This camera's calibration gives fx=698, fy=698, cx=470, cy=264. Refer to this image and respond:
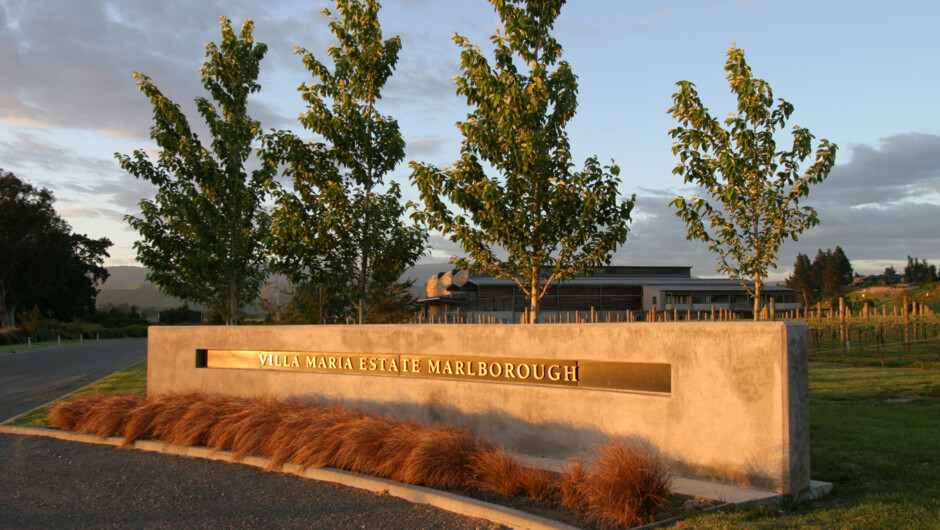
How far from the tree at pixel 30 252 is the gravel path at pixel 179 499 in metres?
56.1

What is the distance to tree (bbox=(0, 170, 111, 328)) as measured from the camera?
2213 inches

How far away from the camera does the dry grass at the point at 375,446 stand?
19.2 ft

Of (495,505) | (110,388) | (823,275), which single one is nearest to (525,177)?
(495,505)

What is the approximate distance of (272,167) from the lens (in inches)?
516

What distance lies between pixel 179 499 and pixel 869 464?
7.12m

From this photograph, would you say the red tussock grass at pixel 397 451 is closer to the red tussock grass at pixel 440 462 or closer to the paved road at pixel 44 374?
the red tussock grass at pixel 440 462

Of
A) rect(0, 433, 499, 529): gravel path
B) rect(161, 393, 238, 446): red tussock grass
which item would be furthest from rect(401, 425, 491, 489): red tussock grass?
rect(161, 393, 238, 446): red tussock grass

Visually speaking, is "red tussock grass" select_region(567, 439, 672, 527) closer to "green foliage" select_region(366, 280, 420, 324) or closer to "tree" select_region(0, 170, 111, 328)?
"green foliage" select_region(366, 280, 420, 324)

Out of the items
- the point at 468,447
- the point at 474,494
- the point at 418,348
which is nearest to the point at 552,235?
the point at 418,348

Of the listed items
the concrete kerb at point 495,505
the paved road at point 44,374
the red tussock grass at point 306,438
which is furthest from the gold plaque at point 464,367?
the paved road at point 44,374

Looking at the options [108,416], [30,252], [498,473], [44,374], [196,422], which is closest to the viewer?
[498,473]

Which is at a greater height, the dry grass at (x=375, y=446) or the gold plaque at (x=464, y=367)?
the gold plaque at (x=464, y=367)

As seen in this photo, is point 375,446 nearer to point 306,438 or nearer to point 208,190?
point 306,438

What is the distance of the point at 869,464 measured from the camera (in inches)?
291
